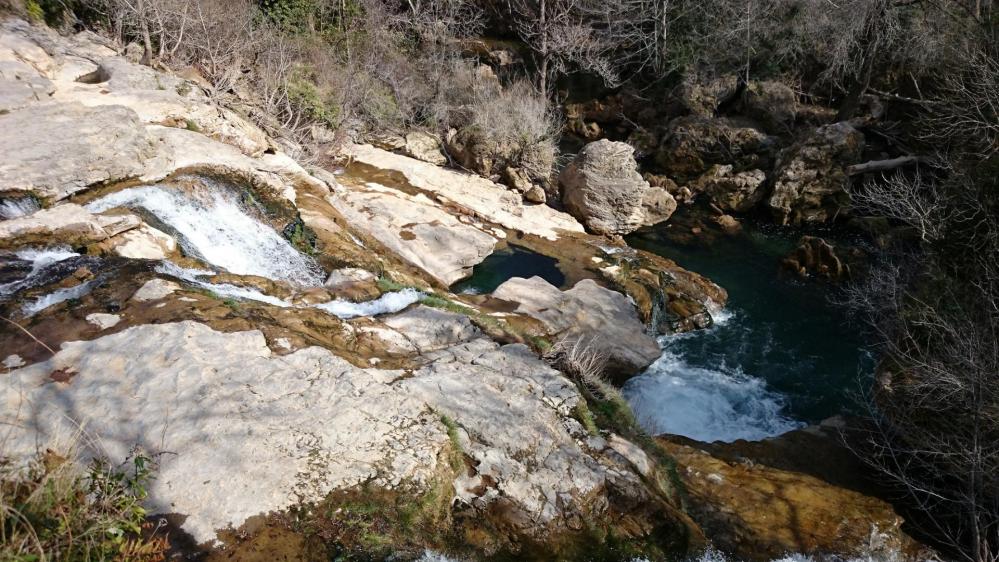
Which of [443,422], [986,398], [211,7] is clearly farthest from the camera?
[211,7]

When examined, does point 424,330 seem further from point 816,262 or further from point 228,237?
point 816,262

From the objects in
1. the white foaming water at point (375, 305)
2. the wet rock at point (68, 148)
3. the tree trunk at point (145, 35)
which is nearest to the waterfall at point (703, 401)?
the white foaming water at point (375, 305)

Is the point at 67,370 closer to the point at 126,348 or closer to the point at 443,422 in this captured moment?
the point at 126,348

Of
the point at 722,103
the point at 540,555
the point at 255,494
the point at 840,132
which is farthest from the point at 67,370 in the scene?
the point at 722,103

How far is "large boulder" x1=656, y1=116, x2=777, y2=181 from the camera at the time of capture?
16.3 m

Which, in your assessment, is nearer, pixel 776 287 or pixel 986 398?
pixel 986 398

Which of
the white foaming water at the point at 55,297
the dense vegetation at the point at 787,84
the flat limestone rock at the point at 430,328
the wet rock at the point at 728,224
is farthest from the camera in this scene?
the wet rock at the point at 728,224

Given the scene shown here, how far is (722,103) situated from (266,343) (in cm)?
1745

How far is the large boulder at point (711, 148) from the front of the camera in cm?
1631

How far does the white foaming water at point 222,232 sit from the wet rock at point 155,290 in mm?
1885

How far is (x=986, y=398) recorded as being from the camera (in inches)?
232

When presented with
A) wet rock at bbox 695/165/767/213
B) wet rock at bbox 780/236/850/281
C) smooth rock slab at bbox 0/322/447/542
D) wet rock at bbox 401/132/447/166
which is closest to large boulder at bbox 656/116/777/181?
wet rock at bbox 695/165/767/213

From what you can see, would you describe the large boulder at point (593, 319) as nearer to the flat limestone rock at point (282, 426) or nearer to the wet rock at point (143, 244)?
the flat limestone rock at point (282, 426)

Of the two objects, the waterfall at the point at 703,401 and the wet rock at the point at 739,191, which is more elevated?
the wet rock at the point at 739,191
